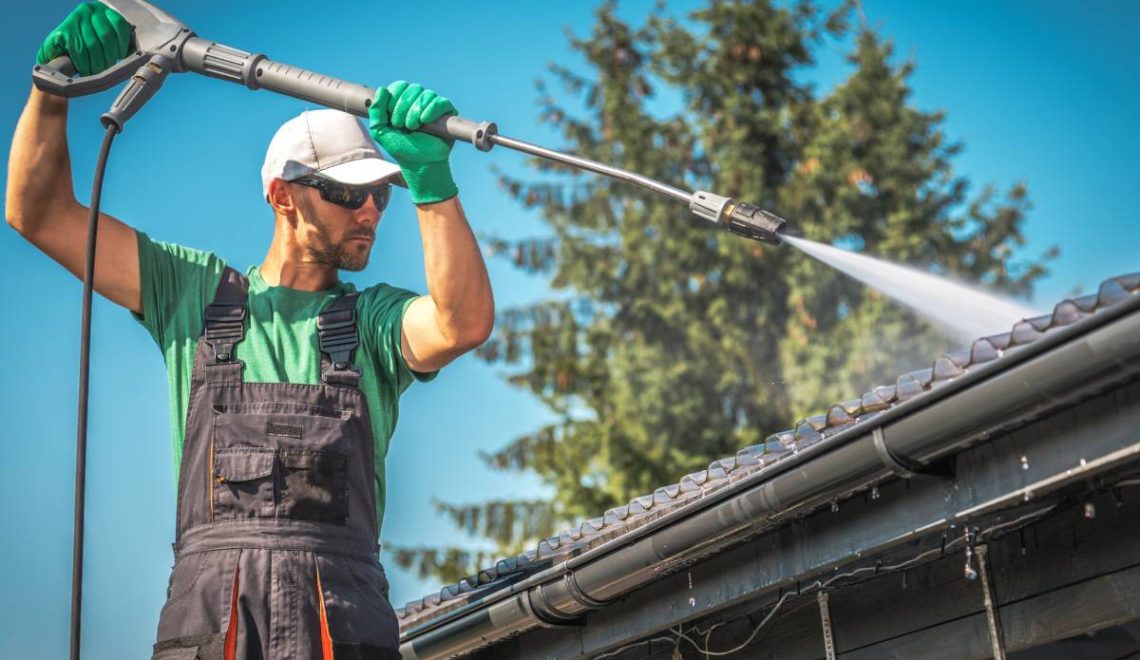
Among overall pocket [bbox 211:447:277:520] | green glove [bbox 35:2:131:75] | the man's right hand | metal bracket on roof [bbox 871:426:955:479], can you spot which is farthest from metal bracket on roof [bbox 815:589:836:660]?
green glove [bbox 35:2:131:75]

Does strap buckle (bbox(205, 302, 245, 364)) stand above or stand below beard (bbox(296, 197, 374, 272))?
below

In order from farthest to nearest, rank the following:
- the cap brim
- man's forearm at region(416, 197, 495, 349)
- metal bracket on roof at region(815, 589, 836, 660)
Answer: metal bracket on roof at region(815, 589, 836, 660)
the cap brim
man's forearm at region(416, 197, 495, 349)

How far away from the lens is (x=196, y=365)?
3.38 m

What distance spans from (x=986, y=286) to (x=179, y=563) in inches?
698

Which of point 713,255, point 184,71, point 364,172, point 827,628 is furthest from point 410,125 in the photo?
point 713,255

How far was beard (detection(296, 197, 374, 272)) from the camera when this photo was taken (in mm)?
3627

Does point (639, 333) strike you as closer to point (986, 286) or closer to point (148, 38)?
point (986, 286)

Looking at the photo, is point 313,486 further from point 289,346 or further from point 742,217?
point 742,217

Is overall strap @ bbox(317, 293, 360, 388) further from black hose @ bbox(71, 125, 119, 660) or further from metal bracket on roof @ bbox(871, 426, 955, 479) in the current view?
metal bracket on roof @ bbox(871, 426, 955, 479)

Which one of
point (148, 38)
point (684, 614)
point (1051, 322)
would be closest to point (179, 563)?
point (148, 38)

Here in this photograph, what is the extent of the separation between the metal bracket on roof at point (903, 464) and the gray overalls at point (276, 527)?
124cm

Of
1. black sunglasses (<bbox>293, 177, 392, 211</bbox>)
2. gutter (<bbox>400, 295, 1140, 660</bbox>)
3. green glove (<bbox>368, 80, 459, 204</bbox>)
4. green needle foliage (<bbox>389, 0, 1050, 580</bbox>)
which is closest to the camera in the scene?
gutter (<bbox>400, 295, 1140, 660</bbox>)

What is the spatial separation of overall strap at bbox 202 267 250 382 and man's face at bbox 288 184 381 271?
0.70 feet

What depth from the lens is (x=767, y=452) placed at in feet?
13.1
